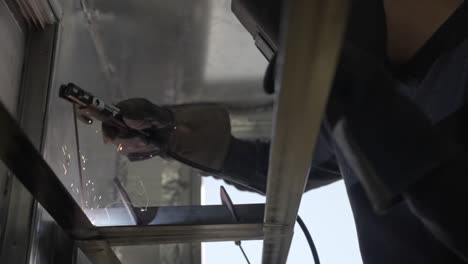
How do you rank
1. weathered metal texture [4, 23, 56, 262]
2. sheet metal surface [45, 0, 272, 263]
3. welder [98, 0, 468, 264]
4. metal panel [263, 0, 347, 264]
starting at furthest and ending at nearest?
sheet metal surface [45, 0, 272, 263] < weathered metal texture [4, 23, 56, 262] < welder [98, 0, 468, 264] < metal panel [263, 0, 347, 264]

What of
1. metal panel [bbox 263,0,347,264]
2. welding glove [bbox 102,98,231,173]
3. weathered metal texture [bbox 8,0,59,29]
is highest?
weathered metal texture [bbox 8,0,59,29]

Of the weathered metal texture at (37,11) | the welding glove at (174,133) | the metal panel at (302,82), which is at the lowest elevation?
the metal panel at (302,82)

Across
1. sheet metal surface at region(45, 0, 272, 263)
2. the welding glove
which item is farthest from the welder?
sheet metal surface at region(45, 0, 272, 263)

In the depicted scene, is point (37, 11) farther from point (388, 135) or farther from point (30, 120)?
point (388, 135)

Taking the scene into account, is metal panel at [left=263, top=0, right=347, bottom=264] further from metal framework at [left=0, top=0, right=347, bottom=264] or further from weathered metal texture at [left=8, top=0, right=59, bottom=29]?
weathered metal texture at [left=8, top=0, right=59, bottom=29]

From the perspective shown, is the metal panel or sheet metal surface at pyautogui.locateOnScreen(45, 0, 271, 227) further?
sheet metal surface at pyautogui.locateOnScreen(45, 0, 271, 227)

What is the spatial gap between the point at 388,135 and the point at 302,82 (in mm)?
129

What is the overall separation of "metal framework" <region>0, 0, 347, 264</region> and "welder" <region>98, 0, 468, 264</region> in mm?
55

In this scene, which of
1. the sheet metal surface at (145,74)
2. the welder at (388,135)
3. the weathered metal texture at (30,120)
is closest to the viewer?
the welder at (388,135)

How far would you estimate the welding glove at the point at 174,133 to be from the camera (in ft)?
2.28

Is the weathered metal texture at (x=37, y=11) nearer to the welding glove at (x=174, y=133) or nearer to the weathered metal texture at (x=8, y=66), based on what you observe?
the weathered metal texture at (x=8, y=66)

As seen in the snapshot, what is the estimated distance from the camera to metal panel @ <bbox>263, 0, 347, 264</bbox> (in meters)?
0.28

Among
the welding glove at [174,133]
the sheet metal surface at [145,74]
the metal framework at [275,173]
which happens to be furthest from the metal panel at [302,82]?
the sheet metal surface at [145,74]

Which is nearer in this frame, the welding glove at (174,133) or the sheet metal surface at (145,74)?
the welding glove at (174,133)
